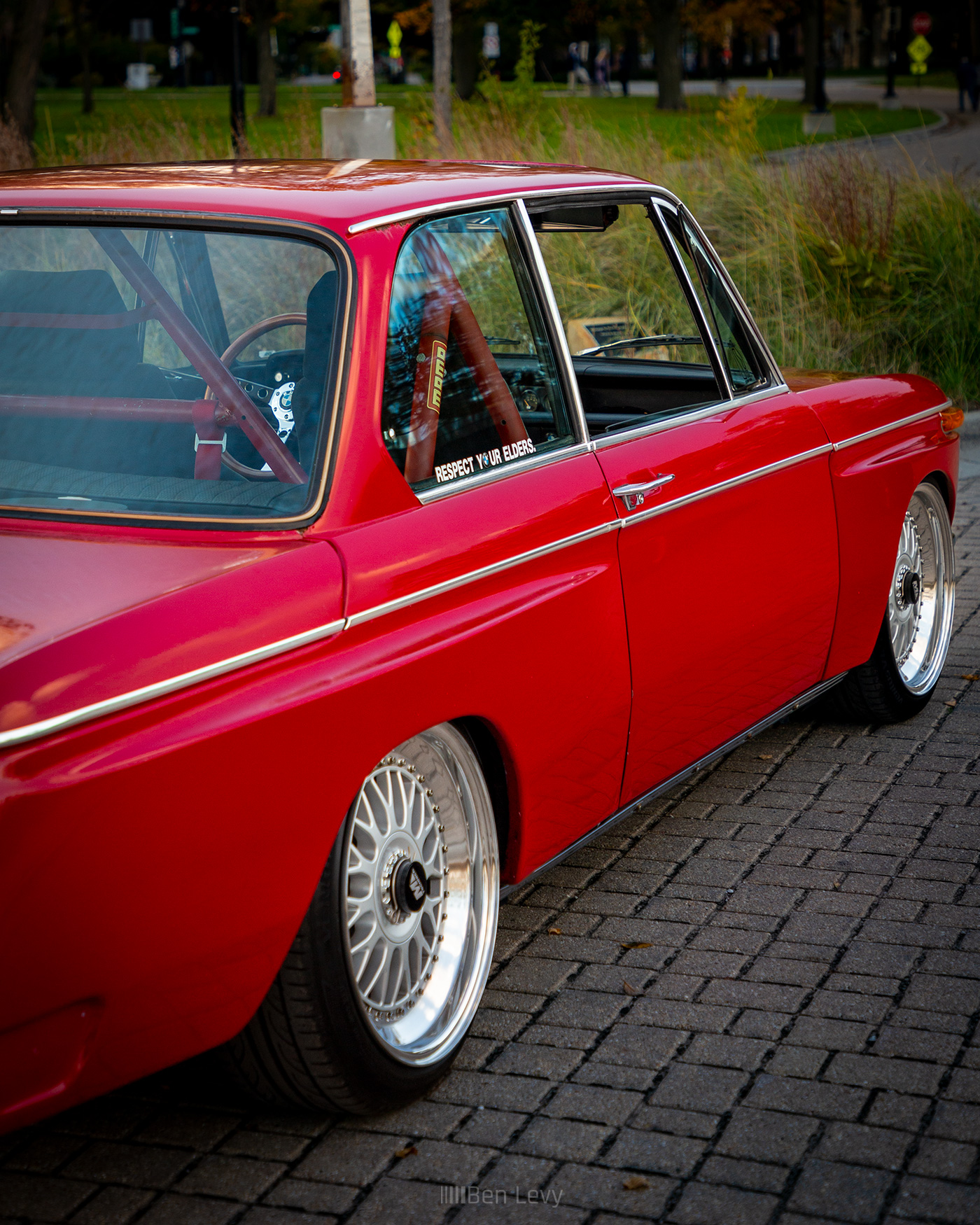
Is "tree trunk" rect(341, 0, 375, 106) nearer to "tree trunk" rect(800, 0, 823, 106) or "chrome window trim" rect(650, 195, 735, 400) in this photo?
"chrome window trim" rect(650, 195, 735, 400)

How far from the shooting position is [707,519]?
12.5 feet

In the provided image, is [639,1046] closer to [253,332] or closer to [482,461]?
[482,461]

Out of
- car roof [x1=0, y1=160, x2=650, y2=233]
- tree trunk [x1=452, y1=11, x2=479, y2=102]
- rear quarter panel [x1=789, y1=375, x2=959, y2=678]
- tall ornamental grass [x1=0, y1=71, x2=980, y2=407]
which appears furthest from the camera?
tree trunk [x1=452, y1=11, x2=479, y2=102]

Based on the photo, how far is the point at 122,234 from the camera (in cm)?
310

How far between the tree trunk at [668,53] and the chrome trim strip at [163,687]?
46.9 meters

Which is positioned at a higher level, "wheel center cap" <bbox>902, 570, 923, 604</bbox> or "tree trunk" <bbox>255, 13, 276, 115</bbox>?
"tree trunk" <bbox>255, 13, 276, 115</bbox>

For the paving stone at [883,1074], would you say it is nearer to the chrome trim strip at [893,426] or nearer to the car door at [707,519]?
the car door at [707,519]

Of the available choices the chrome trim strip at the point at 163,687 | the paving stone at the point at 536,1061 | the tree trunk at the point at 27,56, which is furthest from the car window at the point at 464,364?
the tree trunk at the point at 27,56

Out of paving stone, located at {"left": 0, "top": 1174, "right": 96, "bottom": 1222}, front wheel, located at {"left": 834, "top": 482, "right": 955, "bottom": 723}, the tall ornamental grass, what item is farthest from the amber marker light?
the tall ornamental grass

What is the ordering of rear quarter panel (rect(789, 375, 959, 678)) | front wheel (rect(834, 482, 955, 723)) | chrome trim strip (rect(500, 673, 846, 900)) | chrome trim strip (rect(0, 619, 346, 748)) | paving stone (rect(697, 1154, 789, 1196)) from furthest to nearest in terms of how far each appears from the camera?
front wheel (rect(834, 482, 955, 723))
rear quarter panel (rect(789, 375, 959, 678))
chrome trim strip (rect(500, 673, 846, 900))
paving stone (rect(697, 1154, 789, 1196))
chrome trim strip (rect(0, 619, 346, 748))

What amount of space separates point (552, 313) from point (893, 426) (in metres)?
1.86

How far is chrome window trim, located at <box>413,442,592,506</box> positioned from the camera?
2996mm

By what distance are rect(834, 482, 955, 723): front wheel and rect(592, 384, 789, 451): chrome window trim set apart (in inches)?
37.2

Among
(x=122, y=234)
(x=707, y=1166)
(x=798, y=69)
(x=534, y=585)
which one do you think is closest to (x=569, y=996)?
(x=707, y=1166)
